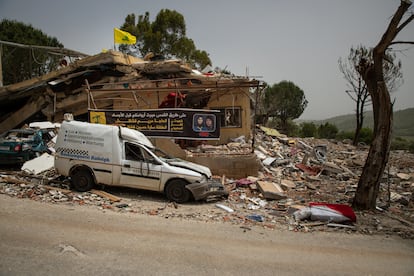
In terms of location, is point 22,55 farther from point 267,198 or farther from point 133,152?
point 267,198

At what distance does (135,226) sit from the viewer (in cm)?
607

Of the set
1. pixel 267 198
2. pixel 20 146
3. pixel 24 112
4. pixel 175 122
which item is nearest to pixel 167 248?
pixel 267 198

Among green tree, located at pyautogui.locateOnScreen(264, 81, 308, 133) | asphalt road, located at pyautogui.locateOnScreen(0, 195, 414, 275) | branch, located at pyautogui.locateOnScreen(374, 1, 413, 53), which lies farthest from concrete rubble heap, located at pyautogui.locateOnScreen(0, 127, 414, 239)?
green tree, located at pyautogui.locateOnScreen(264, 81, 308, 133)

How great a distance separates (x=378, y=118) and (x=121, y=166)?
7861 mm

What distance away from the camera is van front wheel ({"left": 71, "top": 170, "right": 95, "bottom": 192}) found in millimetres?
8461

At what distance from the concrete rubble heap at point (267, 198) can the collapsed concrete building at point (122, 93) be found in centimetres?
292

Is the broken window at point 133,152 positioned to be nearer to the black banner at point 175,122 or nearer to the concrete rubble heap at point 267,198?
the concrete rubble heap at point 267,198

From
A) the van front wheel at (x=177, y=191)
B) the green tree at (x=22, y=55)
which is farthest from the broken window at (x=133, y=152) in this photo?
the green tree at (x=22, y=55)

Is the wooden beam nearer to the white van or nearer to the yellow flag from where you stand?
the yellow flag

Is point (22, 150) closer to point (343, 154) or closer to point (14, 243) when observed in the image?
point (14, 243)

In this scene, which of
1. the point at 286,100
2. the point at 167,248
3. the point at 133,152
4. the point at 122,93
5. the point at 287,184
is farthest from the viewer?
the point at 286,100

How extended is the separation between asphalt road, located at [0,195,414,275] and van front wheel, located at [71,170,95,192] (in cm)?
151

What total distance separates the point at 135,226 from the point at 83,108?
13184mm

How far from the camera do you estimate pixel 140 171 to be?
8.27 metres
